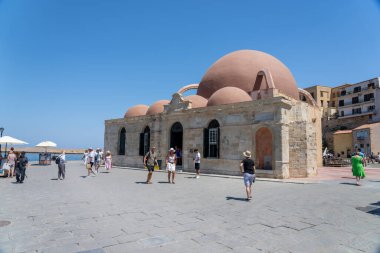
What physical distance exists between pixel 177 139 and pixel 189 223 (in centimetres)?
1288

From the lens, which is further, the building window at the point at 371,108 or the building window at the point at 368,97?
the building window at the point at 368,97

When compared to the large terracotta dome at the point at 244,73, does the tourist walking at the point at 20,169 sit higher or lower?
lower

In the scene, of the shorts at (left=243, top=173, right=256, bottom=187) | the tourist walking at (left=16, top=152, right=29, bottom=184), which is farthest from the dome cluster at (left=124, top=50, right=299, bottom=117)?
the tourist walking at (left=16, top=152, right=29, bottom=184)

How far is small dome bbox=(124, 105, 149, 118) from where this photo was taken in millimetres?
21452

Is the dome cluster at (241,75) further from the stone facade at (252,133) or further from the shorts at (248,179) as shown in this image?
the shorts at (248,179)

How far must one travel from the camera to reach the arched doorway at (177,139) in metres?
17.1

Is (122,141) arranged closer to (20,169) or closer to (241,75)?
(20,169)

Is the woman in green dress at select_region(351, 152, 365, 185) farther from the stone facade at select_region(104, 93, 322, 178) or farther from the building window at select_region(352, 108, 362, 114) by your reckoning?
the building window at select_region(352, 108, 362, 114)

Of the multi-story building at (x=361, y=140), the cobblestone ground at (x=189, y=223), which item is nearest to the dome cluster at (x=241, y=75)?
the cobblestone ground at (x=189, y=223)

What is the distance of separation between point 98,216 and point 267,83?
43.4 feet

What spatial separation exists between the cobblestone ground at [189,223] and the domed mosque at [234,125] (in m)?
4.97

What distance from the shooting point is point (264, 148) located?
44.0ft

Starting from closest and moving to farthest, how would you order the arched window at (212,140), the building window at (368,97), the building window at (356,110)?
the arched window at (212,140), the building window at (368,97), the building window at (356,110)

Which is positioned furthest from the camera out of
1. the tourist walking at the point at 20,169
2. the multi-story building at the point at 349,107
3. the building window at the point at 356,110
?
the building window at the point at 356,110
